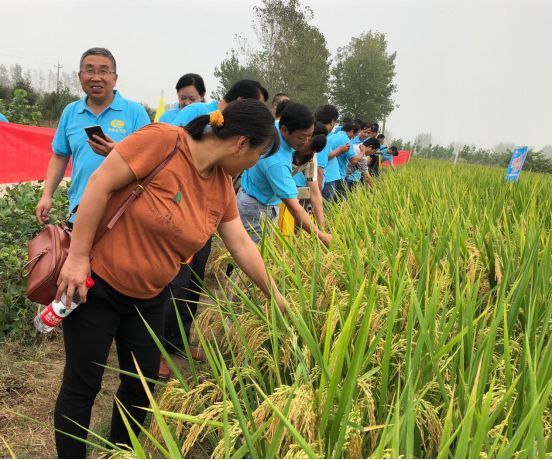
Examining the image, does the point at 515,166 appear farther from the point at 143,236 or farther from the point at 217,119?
the point at 143,236

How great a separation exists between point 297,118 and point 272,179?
36cm

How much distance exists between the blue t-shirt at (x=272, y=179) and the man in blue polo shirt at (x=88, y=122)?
69 centimetres

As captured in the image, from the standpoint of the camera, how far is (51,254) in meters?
1.32

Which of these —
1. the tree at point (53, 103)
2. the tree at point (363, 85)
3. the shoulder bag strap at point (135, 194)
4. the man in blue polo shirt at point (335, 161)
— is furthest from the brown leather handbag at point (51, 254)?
the tree at point (363, 85)

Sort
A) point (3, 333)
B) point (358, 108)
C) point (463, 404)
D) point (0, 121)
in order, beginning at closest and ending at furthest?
point (463, 404) → point (3, 333) → point (0, 121) → point (358, 108)

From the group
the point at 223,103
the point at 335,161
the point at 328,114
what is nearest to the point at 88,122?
the point at 223,103

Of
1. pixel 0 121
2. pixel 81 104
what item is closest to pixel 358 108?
pixel 0 121

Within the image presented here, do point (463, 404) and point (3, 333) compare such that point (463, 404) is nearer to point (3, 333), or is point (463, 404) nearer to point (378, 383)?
point (378, 383)

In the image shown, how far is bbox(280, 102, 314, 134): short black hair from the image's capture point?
8.07 feet

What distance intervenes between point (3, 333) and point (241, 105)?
6.23 feet

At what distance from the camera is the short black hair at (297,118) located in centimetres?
246

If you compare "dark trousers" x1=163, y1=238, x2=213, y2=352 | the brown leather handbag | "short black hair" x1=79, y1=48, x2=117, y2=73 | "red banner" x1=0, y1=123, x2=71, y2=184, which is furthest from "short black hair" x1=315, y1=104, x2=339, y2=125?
the brown leather handbag

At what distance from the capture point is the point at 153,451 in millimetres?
1425

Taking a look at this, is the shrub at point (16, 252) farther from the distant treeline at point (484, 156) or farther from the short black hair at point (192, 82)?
the distant treeline at point (484, 156)
